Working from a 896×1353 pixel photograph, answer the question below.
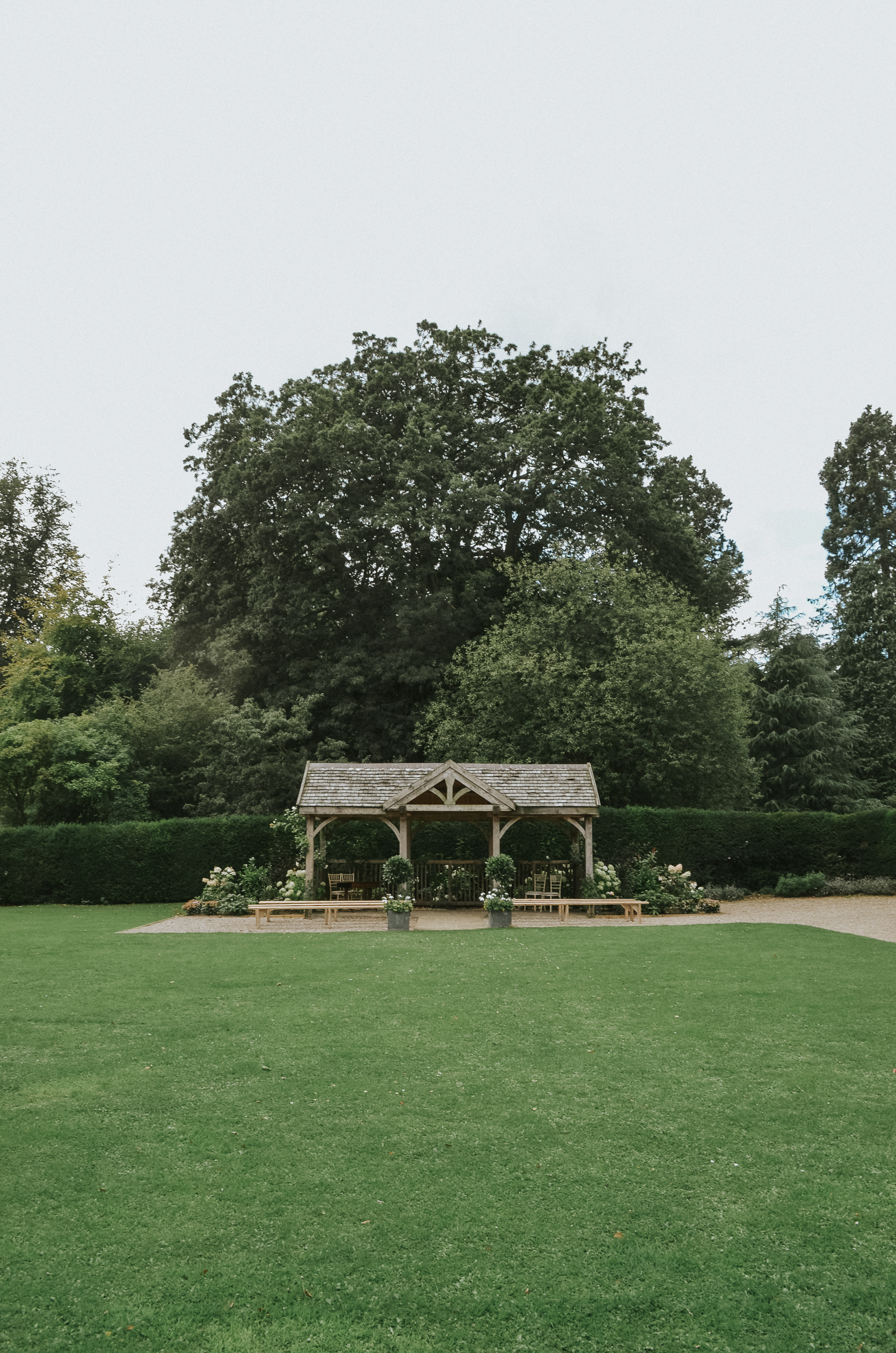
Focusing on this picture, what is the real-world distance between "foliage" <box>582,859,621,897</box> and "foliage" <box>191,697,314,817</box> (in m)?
10.4

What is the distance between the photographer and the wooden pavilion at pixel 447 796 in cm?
2066

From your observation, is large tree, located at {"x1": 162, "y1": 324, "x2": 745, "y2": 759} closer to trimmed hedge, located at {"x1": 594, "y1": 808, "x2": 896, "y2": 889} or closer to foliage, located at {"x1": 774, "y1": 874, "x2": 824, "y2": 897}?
trimmed hedge, located at {"x1": 594, "y1": 808, "x2": 896, "y2": 889}

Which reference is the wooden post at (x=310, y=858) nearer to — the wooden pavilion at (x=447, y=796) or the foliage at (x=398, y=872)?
the wooden pavilion at (x=447, y=796)

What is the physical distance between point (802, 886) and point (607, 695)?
24.5 ft

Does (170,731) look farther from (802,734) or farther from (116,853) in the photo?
(802,734)

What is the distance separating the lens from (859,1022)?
915 cm

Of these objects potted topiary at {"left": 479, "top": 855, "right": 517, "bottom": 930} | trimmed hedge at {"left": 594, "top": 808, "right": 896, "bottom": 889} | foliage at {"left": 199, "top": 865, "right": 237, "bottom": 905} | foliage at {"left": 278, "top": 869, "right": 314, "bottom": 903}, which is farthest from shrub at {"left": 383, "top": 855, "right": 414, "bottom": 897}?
trimmed hedge at {"left": 594, "top": 808, "right": 896, "bottom": 889}

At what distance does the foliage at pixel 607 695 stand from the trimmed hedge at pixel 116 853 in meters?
7.01

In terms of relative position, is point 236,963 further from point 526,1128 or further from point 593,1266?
point 593,1266

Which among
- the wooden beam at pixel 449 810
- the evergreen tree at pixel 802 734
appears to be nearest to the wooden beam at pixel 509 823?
the wooden beam at pixel 449 810

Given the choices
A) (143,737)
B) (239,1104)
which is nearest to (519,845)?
(143,737)

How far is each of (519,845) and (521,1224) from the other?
62.5 feet

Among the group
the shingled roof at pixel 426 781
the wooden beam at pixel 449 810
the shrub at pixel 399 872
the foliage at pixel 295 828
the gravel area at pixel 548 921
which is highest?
the shingled roof at pixel 426 781

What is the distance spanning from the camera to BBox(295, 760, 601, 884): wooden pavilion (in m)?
20.7
